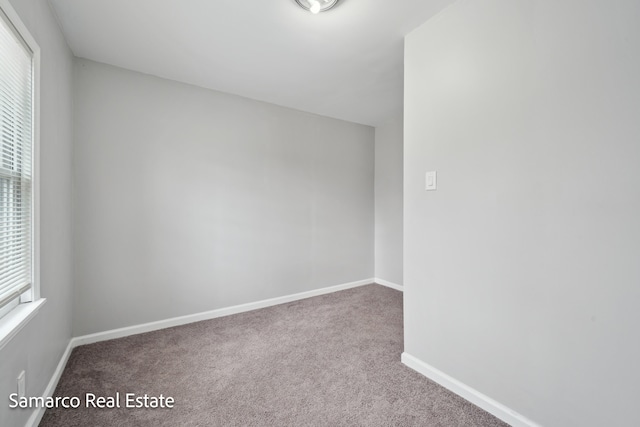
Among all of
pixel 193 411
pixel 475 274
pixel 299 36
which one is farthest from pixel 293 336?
pixel 299 36

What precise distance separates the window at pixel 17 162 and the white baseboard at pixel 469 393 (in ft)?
7.35

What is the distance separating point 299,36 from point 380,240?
3.00 m

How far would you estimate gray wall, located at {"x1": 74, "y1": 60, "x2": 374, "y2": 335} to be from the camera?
7.91 ft

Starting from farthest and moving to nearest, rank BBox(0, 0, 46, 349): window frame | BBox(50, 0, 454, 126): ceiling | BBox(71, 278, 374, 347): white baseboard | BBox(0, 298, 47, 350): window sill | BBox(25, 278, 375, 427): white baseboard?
BBox(71, 278, 374, 347): white baseboard < BBox(50, 0, 454, 126): ceiling < BBox(25, 278, 375, 427): white baseboard < BBox(0, 0, 46, 349): window frame < BBox(0, 298, 47, 350): window sill

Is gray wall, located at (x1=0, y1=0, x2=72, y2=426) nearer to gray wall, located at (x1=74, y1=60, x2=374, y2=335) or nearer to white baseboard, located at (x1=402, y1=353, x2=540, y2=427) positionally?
gray wall, located at (x1=74, y1=60, x2=374, y2=335)

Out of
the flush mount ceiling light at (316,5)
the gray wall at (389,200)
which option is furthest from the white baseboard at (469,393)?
the flush mount ceiling light at (316,5)

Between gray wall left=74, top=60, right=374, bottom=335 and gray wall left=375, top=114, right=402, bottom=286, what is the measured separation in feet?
2.13

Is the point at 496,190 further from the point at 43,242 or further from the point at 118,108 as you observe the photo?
the point at 118,108

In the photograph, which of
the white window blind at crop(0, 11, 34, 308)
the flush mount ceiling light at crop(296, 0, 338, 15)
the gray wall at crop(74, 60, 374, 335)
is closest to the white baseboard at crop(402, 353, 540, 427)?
the gray wall at crop(74, 60, 374, 335)

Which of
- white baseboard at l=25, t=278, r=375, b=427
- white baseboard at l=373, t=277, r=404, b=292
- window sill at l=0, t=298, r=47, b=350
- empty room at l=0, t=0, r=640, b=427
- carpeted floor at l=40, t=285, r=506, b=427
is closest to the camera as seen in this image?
window sill at l=0, t=298, r=47, b=350

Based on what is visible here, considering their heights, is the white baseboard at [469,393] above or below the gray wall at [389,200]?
below

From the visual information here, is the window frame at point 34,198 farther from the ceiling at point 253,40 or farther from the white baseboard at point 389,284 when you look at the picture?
the white baseboard at point 389,284

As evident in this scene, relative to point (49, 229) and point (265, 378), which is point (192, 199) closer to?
point (49, 229)

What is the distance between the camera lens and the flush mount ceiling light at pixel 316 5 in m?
1.70
